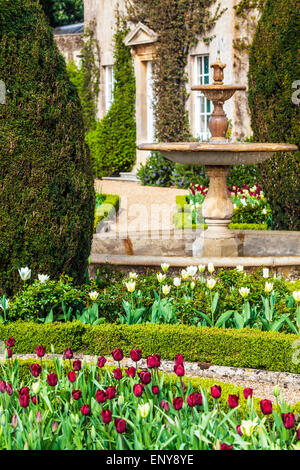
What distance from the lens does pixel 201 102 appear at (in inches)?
571

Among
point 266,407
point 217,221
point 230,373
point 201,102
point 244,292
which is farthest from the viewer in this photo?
point 201,102

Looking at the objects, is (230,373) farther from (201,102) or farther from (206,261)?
(201,102)

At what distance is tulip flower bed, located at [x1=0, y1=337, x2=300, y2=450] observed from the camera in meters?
2.83

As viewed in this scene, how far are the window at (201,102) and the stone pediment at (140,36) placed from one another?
1147 mm

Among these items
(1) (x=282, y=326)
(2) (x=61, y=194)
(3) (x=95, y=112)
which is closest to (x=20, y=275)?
(2) (x=61, y=194)

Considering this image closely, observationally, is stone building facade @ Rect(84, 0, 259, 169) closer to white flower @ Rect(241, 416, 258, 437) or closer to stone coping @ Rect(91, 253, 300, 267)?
stone coping @ Rect(91, 253, 300, 267)

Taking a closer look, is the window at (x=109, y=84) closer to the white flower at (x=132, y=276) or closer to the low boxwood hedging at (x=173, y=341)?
the white flower at (x=132, y=276)

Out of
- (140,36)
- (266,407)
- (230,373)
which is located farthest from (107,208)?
(266,407)

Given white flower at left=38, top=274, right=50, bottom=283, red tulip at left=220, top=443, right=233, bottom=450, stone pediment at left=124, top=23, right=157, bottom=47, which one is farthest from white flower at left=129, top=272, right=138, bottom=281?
stone pediment at left=124, top=23, right=157, bottom=47

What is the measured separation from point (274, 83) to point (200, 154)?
2.00m

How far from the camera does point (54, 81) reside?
5363mm

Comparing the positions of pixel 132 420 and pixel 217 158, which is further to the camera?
pixel 217 158

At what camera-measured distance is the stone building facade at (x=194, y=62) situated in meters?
13.1

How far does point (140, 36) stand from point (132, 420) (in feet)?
43.2
